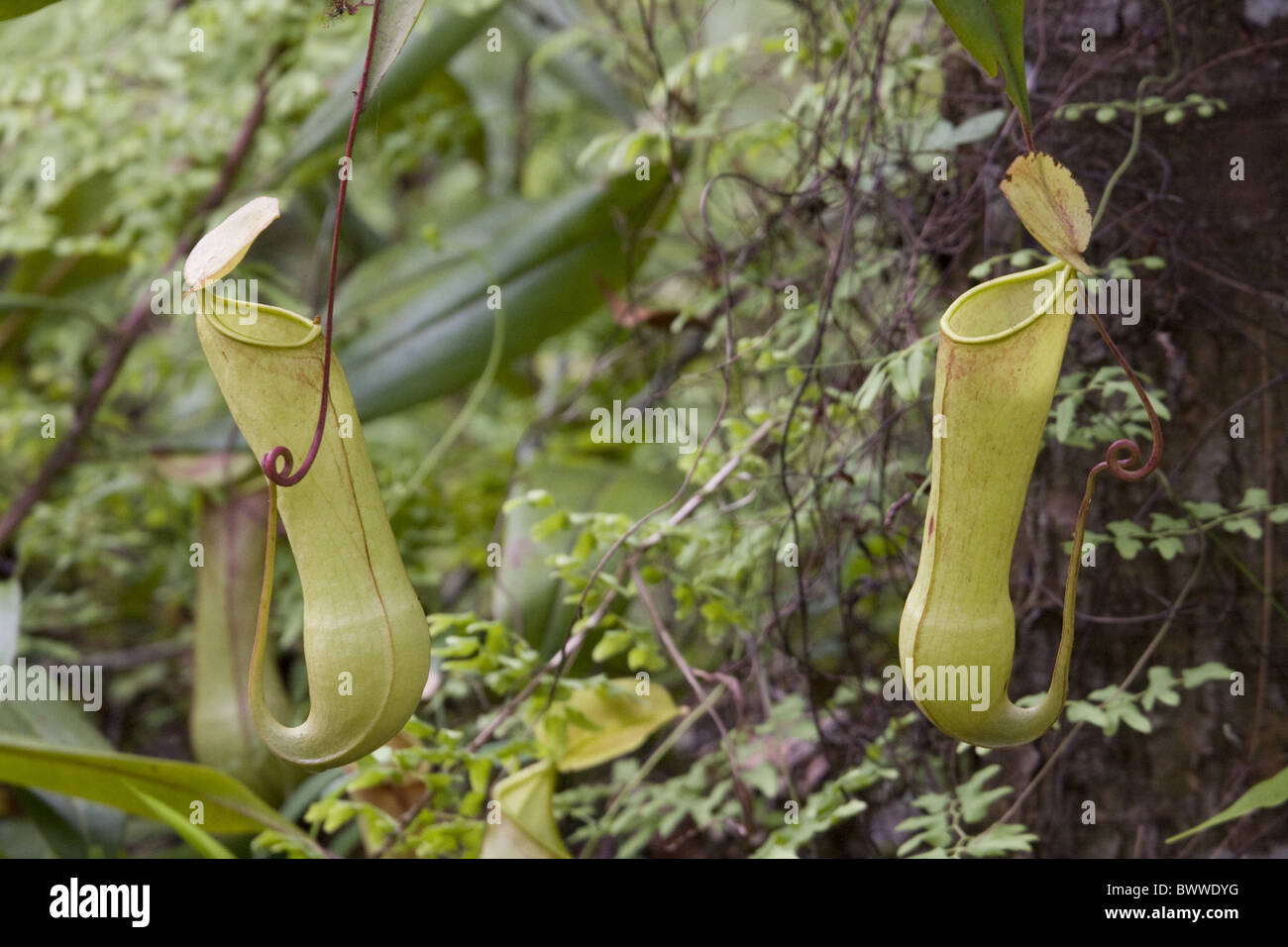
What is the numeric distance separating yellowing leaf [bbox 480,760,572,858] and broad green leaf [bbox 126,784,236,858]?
24 centimetres

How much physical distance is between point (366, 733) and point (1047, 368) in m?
0.43

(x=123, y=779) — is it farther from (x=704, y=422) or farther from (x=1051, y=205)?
(x=704, y=422)

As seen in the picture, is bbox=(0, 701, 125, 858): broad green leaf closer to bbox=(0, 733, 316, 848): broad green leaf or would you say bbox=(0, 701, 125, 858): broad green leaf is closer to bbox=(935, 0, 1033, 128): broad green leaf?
bbox=(0, 733, 316, 848): broad green leaf

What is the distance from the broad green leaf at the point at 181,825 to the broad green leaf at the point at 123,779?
1 centimetres

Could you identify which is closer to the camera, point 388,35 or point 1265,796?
point 388,35

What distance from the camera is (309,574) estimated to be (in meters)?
0.56

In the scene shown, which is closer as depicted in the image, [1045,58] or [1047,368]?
[1047,368]

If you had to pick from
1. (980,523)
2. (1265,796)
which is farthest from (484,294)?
(1265,796)

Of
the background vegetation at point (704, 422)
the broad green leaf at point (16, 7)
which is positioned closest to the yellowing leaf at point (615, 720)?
the background vegetation at point (704, 422)

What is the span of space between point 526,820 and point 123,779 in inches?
14.3

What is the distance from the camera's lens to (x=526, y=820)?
34.5 inches
